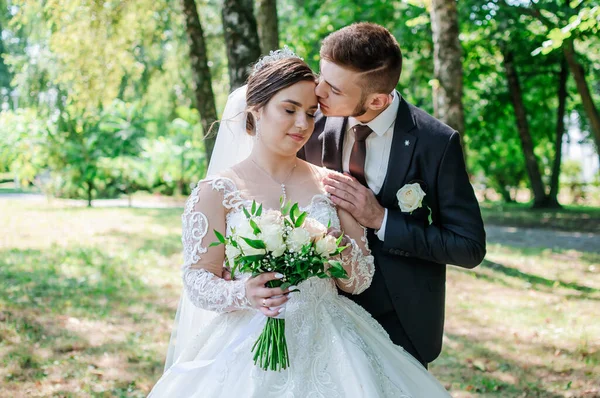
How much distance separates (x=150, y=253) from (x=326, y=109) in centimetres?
755

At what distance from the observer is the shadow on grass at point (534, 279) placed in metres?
8.05

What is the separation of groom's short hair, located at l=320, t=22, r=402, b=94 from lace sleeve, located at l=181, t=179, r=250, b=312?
2.61 feet

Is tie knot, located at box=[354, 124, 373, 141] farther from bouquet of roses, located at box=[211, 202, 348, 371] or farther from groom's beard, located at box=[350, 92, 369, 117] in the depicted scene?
bouquet of roses, located at box=[211, 202, 348, 371]

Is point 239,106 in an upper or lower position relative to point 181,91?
lower

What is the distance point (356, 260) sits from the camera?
8.88ft

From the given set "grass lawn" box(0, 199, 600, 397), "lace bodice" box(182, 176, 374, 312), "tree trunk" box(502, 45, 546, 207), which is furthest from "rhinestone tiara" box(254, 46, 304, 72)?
"tree trunk" box(502, 45, 546, 207)

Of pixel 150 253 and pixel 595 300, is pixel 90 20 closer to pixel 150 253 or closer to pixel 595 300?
pixel 150 253

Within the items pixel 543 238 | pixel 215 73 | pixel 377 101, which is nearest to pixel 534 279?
pixel 543 238

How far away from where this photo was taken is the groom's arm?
2.80 meters

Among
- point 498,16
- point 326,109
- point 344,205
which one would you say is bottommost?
point 344,205

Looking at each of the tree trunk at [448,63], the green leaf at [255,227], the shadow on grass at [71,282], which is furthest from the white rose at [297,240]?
the tree trunk at [448,63]

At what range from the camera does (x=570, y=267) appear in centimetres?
944

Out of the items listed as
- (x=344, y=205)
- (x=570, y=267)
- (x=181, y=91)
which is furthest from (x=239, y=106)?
(x=181, y=91)

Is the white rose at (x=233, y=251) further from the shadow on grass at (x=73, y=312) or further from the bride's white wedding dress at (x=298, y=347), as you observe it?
the shadow on grass at (x=73, y=312)
